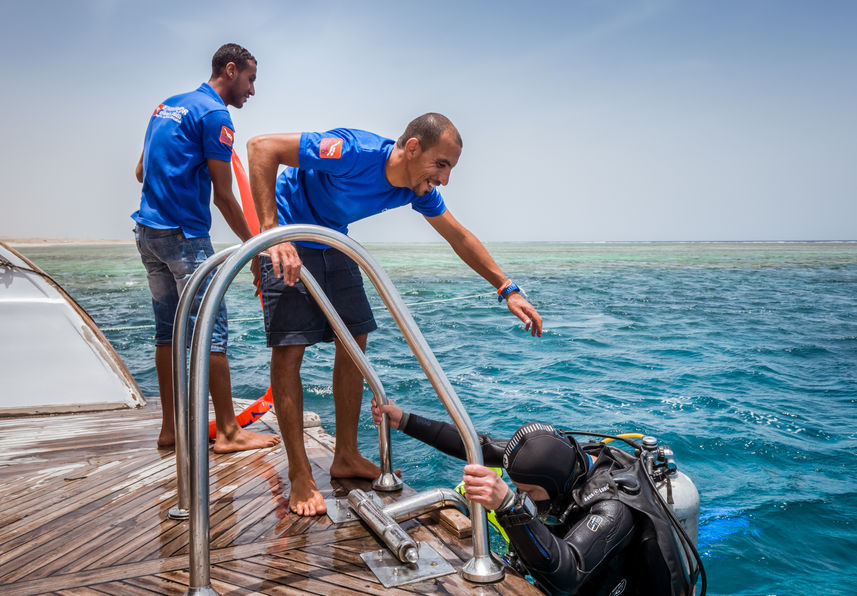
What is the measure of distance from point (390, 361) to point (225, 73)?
8397mm

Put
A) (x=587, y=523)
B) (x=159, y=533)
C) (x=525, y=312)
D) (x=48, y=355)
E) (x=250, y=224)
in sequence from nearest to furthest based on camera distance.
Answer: (x=587, y=523) → (x=159, y=533) → (x=525, y=312) → (x=250, y=224) → (x=48, y=355)

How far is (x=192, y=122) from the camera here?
3145 mm

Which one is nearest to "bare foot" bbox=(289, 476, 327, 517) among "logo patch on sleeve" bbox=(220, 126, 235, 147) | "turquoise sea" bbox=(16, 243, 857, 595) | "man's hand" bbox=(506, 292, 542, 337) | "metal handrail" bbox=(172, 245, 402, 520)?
"metal handrail" bbox=(172, 245, 402, 520)

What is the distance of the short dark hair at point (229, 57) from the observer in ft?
11.1

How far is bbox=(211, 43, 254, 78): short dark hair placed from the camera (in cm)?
338

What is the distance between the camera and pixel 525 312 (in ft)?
8.91

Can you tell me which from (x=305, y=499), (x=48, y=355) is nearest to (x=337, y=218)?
(x=305, y=499)

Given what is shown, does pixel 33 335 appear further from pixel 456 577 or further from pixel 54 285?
pixel 456 577

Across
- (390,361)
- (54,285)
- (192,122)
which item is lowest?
(390,361)

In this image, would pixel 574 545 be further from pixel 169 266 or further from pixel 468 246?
pixel 169 266

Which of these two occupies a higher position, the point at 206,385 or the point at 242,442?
the point at 206,385

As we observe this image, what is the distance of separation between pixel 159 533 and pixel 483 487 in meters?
1.38

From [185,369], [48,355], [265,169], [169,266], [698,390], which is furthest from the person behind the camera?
[698,390]

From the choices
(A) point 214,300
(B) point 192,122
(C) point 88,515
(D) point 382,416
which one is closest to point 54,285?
(B) point 192,122
